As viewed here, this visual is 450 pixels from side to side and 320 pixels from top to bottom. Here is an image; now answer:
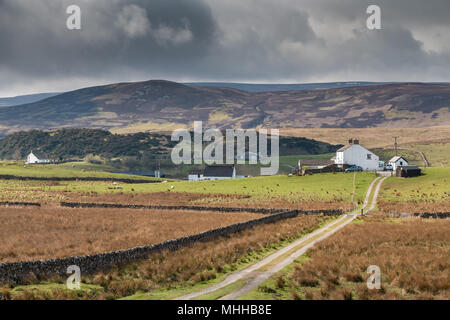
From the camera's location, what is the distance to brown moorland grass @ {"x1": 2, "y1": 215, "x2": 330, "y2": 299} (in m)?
24.0

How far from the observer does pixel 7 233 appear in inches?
1624

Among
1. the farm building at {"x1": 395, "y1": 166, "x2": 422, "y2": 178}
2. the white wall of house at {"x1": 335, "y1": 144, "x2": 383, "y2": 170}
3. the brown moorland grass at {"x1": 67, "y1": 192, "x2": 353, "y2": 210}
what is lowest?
the brown moorland grass at {"x1": 67, "y1": 192, "x2": 353, "y2": 210}

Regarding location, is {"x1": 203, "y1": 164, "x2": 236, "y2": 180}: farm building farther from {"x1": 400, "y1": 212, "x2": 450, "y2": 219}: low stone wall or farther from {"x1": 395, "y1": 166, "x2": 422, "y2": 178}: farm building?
{"x1": 400, "y1": 212, "x2": 450, "y2": 219}: low stone wall

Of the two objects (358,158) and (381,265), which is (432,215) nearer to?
(381,265)

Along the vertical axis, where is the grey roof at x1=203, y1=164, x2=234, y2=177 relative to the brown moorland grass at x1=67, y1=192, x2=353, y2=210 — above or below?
above

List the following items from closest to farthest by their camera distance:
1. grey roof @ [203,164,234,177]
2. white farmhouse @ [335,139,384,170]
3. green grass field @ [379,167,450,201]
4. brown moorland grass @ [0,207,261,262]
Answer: brown moorland grass @ [0,207,261,262]
green grass field @ [379,167,450,201]
white farmhouse @ [335,139,384,170]
grey roof @ [203,164,234,177]

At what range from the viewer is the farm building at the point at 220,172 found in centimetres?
13538

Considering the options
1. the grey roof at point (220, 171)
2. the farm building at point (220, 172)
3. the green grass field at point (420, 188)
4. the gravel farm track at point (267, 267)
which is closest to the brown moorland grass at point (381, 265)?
the gravel farm track at point (267, 267)

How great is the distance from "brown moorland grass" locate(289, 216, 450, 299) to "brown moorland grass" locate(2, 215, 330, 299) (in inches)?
186

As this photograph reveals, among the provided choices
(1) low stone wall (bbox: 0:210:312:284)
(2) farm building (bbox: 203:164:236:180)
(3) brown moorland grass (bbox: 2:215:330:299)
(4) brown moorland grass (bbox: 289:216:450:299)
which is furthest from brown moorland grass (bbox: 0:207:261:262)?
(2) farm building (bbox: 203:164:236:180)

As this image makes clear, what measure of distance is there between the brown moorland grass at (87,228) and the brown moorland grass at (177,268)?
4.50m

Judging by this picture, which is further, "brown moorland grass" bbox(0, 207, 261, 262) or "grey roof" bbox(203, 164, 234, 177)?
"grey roof" bbox(203, 164, 234, 177)
